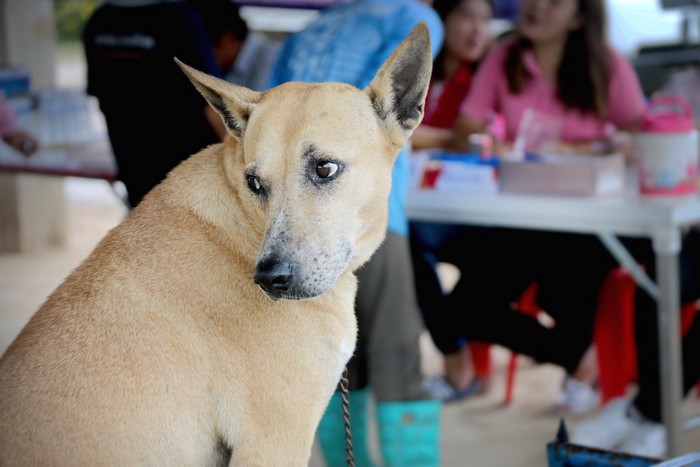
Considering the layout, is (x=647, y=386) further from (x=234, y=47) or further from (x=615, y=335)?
(x=234, y=47)

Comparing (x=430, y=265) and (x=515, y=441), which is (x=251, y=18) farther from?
(x=515, y=441)

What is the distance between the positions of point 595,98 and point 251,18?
195 inches

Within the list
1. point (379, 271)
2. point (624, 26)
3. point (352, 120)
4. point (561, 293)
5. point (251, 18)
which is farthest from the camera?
point (624, 26)

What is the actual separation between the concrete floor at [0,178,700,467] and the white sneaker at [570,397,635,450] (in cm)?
22

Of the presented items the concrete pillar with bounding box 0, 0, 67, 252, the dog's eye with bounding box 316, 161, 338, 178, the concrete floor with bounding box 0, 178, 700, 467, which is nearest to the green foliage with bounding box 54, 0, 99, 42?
the concrete pillar with bounding box 0, 0, 67, 252

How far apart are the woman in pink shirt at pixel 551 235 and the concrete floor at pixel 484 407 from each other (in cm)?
25

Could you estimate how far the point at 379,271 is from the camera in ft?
9.99

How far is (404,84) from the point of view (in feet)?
5.81

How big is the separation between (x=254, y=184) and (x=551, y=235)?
2831 millimetres

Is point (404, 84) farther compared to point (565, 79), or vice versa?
point (565, 79)

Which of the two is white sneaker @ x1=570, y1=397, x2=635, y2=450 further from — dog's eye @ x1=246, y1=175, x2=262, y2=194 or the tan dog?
dog's eye @ x1=246, y1=175, x2=262, y2=194

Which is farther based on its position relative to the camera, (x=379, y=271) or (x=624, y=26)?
(x=624, y=26)

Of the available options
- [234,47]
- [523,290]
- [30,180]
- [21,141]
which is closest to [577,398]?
[523,290]

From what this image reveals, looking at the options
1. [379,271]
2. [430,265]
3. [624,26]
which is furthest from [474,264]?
[624,26]
